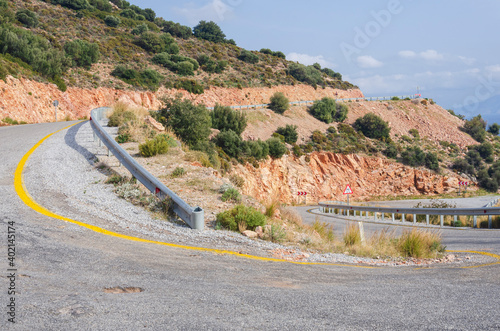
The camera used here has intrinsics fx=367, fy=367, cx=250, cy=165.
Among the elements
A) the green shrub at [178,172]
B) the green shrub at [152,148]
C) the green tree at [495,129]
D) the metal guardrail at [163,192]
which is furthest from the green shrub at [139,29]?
the green tree at [495,129]

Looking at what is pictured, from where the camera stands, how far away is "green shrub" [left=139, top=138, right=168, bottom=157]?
1280cm

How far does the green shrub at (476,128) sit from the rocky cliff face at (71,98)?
4169cm

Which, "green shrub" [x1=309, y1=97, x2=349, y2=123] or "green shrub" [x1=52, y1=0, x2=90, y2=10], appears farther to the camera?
"green shrub" [x1=52, y1=0, x2=90, y2=10]

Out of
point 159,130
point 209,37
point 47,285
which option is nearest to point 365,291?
point 47,285

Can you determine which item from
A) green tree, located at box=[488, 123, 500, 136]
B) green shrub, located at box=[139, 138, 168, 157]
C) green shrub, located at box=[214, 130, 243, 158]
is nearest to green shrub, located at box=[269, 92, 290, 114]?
green shrub, located at box=[214, 130, 243, 158]

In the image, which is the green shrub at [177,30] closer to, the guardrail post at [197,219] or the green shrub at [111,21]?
the green shrub at [111,21]

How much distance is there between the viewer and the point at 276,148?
43.7 meters

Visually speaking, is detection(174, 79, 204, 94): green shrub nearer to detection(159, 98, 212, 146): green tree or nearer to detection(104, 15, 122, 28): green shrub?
detection(104, 15, 122, 28): green shrub

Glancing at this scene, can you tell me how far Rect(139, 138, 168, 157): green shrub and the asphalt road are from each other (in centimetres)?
637

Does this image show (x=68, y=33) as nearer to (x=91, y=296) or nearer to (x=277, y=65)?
(x=277, y=65)

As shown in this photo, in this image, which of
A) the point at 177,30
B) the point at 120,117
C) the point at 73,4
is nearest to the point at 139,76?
the point at 73,4

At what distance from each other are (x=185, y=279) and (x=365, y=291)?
7.46ft

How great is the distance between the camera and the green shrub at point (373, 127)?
59.5 meters

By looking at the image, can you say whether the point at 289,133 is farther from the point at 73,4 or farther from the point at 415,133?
the point at 73,4
